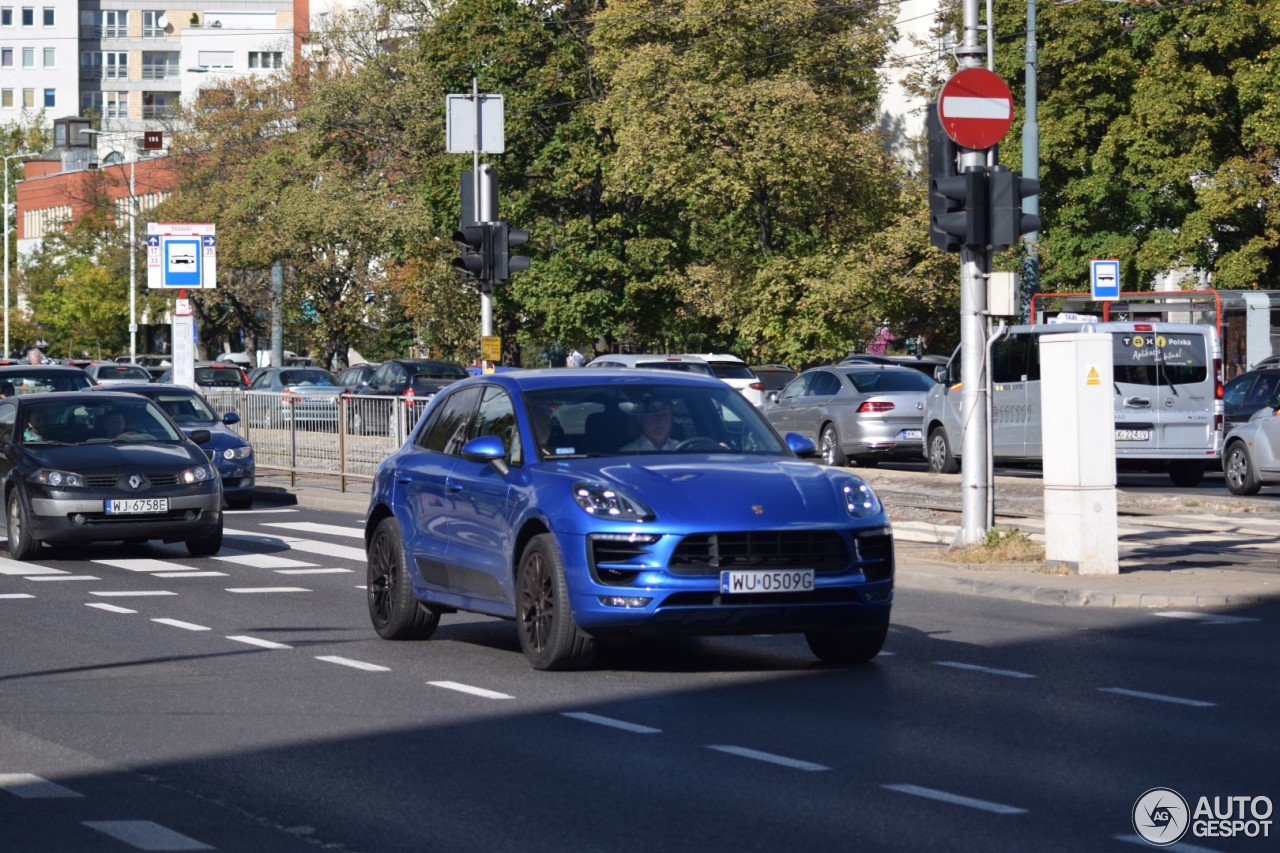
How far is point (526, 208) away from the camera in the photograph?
5797 cm

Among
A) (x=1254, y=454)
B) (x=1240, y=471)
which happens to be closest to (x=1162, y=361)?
(x=1240, y=471)

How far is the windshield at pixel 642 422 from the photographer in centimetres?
1177

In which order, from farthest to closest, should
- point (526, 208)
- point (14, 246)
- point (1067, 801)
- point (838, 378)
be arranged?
1. point (14, 246)
2. point (526, 208)
3. point (838, 378)
4. point (1067, 801)

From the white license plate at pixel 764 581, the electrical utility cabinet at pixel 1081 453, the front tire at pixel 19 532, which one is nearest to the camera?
the white license plate at pixel 764 581

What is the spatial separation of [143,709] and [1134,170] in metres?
47.7

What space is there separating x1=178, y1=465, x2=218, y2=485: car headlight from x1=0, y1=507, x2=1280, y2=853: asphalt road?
506cm

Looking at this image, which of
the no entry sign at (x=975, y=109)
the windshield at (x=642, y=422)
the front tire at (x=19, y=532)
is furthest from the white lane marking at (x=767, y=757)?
the front tire at (x=19, y=532)

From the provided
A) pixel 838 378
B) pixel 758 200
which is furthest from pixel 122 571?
pixel 758 200

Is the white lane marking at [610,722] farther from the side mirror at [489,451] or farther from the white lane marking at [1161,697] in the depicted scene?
the white lane marking at [1161,697]

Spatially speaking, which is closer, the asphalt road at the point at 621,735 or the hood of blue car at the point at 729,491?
the asphalt road at the point at 621,735

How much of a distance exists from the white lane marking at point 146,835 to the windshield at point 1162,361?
876 inches

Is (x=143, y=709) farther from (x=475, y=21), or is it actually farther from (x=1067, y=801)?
(x=475, y=21)

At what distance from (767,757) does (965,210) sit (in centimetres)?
914

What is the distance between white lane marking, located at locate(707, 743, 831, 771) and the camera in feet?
27.5
